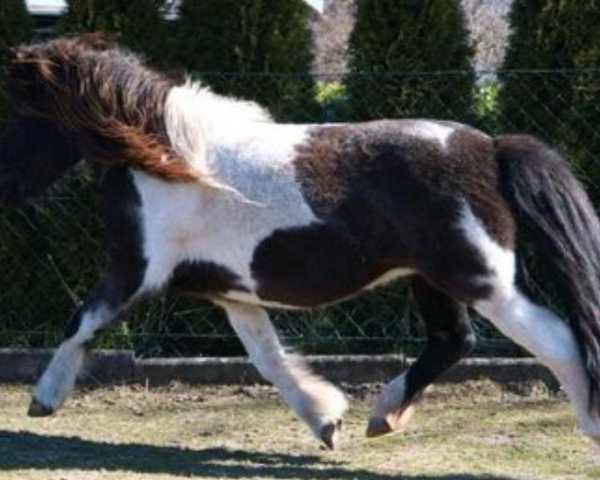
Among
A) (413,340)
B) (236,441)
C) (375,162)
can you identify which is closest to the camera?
(375,162)

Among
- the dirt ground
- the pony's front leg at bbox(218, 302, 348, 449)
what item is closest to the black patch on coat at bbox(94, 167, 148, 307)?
the pony's front leg at bbox(218, 302, 348, 449)

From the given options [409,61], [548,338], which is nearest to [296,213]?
[548,338]

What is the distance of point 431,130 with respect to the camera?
6961 millimetres

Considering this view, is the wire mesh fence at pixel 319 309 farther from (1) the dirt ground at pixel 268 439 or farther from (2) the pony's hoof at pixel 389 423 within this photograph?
(2) the pony's hoof at pixel 389 423

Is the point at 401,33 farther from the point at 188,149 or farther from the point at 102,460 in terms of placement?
the point at 102,460

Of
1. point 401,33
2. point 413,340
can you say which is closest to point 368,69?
point 401,33

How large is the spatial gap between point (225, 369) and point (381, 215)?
260 cm

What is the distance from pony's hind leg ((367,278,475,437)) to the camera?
24.1 ft

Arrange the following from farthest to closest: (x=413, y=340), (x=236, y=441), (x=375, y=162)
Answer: (x=413, y=340) < (x=236, y=441) < (x=375, y=162)

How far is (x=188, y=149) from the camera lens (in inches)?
283

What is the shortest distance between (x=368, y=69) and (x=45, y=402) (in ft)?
11.7

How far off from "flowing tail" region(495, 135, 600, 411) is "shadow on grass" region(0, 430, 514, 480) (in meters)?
0.88

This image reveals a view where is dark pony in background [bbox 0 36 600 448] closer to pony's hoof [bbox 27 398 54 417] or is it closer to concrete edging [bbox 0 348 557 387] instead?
pony's hoof [bbox 27 398 54 417]

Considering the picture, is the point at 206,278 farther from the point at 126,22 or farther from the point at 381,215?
the point at 126,22
